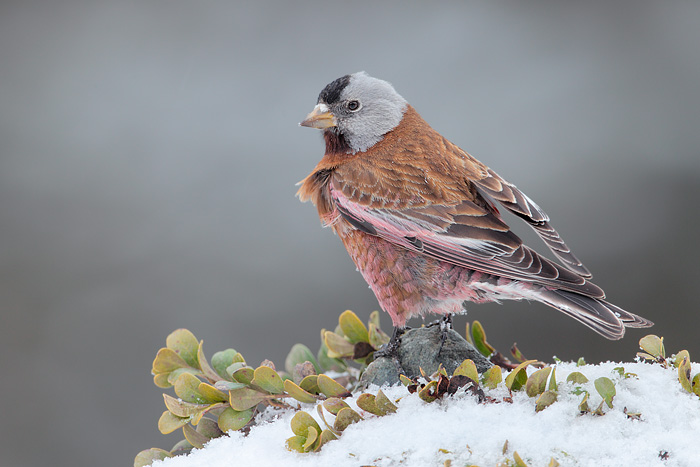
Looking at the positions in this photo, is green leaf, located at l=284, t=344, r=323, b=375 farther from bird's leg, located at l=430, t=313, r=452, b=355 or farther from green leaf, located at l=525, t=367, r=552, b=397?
green leaf, located at l=525, t=367, r=552, b=397

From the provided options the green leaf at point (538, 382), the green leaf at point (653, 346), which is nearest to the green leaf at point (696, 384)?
the green leaf at point (653, 346)

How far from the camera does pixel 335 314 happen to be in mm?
4629

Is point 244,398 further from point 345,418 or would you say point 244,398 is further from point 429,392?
point 429,392

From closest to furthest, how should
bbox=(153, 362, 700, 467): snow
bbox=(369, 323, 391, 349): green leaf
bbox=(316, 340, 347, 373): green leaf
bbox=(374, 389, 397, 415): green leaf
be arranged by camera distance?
bbox=(153, 362, 700, 467): snow < bbox=(374, 389, 397, 415): green leaf < bbox=(369, 323, 391, 349): green leaf < bbox=(316, 340, 347, 373): green leaf

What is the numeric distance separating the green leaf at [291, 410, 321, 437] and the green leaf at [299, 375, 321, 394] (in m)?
0.31

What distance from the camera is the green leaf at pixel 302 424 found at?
184cm

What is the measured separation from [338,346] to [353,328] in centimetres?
11

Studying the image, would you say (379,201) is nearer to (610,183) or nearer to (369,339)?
(369,339)

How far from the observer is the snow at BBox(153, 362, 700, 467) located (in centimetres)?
165

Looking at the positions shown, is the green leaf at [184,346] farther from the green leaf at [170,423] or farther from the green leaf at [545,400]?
the green leaf at [545,400]

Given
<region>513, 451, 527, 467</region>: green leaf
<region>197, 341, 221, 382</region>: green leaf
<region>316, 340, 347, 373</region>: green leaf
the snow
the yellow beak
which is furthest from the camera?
the yellow beak

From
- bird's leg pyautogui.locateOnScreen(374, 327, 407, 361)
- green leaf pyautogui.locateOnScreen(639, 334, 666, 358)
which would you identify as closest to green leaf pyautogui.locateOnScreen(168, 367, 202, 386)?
bird's leg pyautogui.locateOnScreen(374, 327, 407, 361)

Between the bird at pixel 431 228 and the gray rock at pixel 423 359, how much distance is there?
17 centimetres

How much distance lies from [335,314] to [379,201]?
209cm
